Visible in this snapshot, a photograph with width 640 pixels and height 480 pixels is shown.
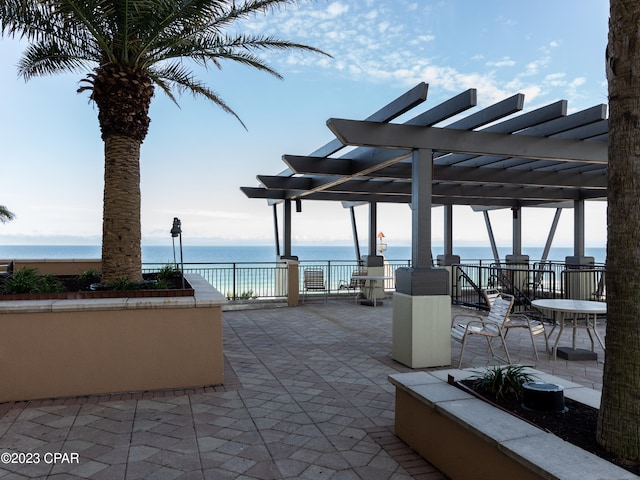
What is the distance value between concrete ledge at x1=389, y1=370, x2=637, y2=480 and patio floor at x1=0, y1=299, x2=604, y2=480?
7.4 inches

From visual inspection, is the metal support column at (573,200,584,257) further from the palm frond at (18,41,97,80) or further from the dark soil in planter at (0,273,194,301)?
the palm frond at (18,41,97,80)

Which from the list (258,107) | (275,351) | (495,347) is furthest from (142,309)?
(258,107)

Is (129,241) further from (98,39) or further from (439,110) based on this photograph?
(439,110)

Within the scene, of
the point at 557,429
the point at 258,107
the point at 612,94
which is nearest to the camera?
the point at 612,94

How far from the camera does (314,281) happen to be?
11328mm

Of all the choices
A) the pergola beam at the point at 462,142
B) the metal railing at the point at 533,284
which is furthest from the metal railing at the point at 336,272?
the pergola beam at the point at 462,142

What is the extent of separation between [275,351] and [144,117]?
3371mm

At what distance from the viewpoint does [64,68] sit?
6312 mm

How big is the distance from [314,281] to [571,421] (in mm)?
8920

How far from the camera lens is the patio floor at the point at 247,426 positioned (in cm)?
279

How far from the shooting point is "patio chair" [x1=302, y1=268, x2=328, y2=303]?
36.8ft

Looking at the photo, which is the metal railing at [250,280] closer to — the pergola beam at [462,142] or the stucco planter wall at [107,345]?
the pergola beam at [462,142]

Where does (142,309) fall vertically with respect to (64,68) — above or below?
below

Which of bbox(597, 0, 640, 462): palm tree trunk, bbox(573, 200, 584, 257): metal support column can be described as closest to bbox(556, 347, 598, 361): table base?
bbox(597, 0, 640, 462): palm tree trunk
